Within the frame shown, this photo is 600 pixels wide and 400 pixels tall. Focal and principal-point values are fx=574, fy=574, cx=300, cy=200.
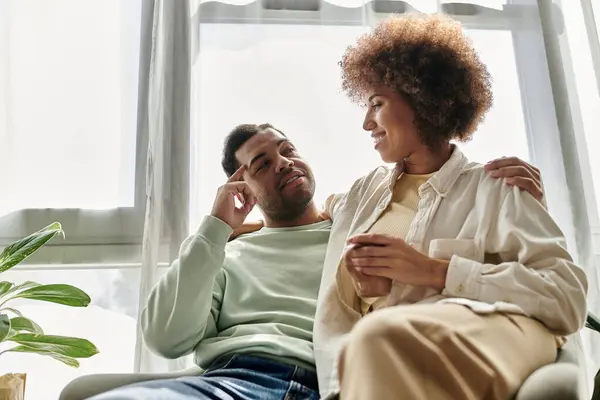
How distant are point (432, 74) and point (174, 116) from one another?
0.80m

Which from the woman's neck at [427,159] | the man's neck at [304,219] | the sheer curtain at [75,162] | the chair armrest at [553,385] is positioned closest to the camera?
the chair armrest at [553,385]

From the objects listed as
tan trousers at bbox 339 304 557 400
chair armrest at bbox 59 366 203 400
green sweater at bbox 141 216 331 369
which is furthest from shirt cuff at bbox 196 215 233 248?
tan trousers at bbox 339 304 557 400

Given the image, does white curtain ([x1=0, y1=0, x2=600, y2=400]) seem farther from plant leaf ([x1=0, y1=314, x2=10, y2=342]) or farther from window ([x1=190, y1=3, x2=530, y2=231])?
plant leaf ([x1=0, y1=314, x2=10, y2=342])

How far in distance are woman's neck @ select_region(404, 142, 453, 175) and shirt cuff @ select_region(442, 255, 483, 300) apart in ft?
1.03

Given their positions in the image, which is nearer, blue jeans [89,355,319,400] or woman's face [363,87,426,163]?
blue jeans [89,355,319,400]

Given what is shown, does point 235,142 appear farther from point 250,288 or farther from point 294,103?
point 250,288

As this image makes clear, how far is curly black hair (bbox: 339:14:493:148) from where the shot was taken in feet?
4.08

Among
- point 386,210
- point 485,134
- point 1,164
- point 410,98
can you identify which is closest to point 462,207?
point 386,210

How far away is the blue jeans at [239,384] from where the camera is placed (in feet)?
3.42

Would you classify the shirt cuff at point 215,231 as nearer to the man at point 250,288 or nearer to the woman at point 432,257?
the man at point 250,288

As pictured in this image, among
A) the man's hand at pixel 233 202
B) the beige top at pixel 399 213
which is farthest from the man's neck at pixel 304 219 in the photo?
the beige top at pixel 399 213

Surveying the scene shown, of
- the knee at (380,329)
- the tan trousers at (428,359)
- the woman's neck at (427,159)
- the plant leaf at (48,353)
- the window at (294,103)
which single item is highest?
the window at (294,103)

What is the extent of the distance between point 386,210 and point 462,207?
17 cm

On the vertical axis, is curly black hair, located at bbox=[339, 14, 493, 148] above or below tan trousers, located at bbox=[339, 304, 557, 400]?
above
